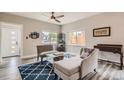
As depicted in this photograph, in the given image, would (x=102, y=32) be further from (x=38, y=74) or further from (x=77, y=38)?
(x=38, y=74)

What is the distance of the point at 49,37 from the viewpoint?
650 centimetres

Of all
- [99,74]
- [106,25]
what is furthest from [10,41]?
[106,25]

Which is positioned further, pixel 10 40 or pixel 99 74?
pixel 10 40

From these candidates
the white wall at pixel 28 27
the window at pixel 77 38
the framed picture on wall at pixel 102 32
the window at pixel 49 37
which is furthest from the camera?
the window at pixel 49 37

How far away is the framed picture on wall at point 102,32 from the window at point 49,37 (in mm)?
3120

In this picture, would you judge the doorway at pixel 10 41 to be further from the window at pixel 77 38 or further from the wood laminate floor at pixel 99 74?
the window at pixel 77 38

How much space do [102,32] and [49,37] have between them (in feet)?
11.8

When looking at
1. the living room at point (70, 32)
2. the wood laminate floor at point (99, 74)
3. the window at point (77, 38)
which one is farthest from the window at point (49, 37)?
the wood laminate floor at point (99, 74)

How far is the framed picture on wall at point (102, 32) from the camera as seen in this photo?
4059 mm
